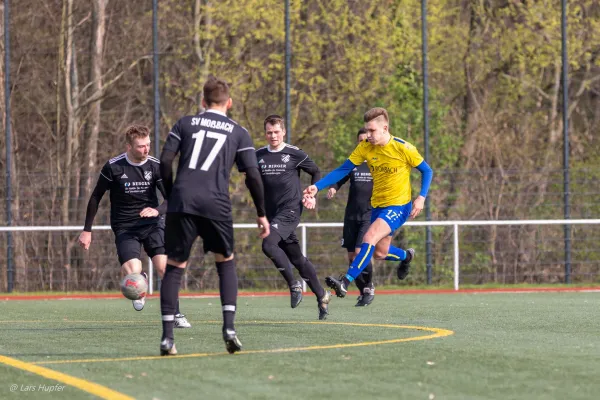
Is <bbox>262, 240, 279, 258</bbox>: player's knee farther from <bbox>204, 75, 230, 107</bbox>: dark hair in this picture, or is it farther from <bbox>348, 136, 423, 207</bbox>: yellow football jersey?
<bbox>204, 75, 230, 107</bbox>: dark hair

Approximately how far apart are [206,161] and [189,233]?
472 mm

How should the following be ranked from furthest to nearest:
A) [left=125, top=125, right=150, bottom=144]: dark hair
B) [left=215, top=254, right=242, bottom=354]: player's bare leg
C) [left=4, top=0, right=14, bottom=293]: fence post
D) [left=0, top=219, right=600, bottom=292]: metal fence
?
[left=0, top=219, right=600, bottom=292]: metal fence, [left=4, top=0, right=14, bottom=293]: fence post, [left=125, top=125, right=150, bottom=144]: dark hair, [left=215, top=254, right=242, bottom=354]: player's bare leg

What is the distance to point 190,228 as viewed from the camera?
7.77 meters

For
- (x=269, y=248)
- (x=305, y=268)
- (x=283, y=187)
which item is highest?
(x=283, y=187)

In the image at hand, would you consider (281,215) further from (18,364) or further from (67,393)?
(67,393)

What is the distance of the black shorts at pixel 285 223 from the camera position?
38.8 feet

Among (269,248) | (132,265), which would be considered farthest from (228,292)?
(269,248)

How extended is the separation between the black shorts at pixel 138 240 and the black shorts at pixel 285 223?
45.1 inches

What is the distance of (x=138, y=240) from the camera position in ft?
37.3

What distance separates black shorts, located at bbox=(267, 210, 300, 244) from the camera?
38.8ft

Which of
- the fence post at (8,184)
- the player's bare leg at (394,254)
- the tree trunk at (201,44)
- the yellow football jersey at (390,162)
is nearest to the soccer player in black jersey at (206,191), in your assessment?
the yellow football jersey at (390,162)

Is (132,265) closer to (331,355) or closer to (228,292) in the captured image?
(228,292)

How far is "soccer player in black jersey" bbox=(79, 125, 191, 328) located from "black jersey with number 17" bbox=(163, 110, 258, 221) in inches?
129

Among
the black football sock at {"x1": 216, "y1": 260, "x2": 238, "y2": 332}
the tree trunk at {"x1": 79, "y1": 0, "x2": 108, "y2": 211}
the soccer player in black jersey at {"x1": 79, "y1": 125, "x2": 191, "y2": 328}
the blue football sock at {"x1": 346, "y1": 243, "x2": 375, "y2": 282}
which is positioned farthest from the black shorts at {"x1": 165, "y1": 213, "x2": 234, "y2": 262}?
the tree trunk at {"x1": 79, "y1": 0, "x2": 108, "y2": 211}
